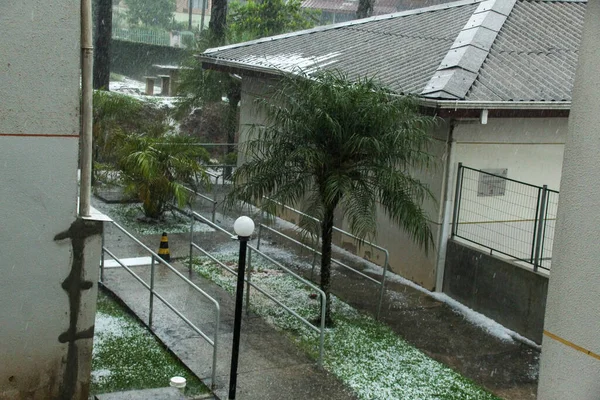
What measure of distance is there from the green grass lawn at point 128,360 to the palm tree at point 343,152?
1978mm

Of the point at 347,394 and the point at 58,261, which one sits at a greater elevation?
the point at 58,261

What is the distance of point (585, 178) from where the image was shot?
17.2 feet

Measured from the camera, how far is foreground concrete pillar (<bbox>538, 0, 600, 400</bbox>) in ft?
16.9

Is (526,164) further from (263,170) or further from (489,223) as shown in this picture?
(263,170)

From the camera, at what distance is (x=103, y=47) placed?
24.3 m

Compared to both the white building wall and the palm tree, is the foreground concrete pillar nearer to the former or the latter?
the palm tree

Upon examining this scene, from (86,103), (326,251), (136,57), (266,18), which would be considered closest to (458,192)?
(326,251)

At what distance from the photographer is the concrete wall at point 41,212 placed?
21.6ft

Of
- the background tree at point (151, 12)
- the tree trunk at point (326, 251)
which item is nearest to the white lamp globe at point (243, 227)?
the tree trunk at point (326, 251)

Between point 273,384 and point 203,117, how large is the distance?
1597cm

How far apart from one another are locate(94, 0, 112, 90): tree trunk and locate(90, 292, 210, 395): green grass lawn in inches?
604

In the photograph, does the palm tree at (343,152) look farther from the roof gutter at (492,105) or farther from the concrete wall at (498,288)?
the concrete wall at (498,288)

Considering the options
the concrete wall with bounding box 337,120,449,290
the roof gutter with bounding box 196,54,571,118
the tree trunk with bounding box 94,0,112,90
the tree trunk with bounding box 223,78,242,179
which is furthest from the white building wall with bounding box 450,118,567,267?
the tree trunk with bounding box 94,0,112,90

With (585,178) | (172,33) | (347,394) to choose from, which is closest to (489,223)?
(347,394)
